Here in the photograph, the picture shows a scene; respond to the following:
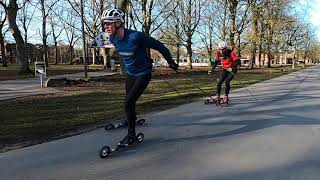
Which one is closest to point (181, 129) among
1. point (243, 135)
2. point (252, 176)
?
point (243, 135)

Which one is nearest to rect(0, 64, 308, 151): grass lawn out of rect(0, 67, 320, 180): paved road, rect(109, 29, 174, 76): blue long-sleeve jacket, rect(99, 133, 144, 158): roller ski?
rect(0, 67, 320, 180): paved road

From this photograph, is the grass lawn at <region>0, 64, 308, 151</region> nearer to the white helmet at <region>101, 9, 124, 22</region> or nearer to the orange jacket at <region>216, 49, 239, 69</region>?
the orange jacket at <region>216, 49, 239, 69</region>

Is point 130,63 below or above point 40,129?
above

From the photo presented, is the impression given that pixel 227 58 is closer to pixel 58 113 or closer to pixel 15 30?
pixel 58 113

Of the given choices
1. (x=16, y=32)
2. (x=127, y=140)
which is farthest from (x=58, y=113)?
(x=16, y=32)

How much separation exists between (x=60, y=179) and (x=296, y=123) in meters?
6.37

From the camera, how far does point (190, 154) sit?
6.80 m

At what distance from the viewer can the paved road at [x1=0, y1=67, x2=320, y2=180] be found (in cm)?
571

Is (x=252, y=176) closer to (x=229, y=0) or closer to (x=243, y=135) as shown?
(x=243, y=135)

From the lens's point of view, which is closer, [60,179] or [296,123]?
[60,179]

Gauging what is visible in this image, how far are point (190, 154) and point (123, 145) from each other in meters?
1.07

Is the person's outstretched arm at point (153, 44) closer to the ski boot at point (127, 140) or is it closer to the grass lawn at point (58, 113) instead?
the ski boot at point (127, 140)

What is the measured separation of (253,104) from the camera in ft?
45.5

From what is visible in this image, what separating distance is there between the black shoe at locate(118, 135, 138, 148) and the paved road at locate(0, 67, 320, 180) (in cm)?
15
